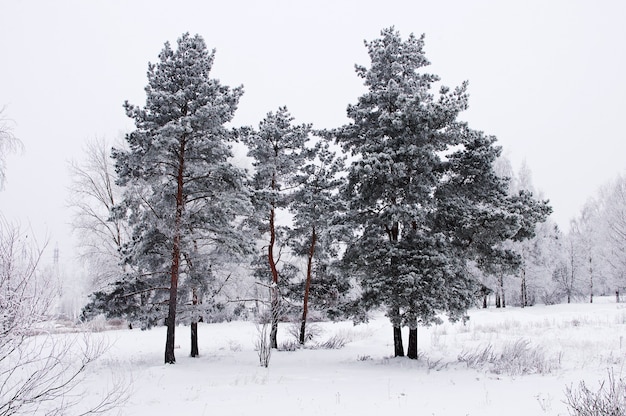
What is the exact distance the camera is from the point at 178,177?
14086 millimetres

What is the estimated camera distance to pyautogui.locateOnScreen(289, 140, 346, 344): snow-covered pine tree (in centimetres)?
1795

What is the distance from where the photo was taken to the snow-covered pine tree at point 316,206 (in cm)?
1795

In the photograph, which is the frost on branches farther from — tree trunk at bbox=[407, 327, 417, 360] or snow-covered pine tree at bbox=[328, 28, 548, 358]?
tree trunk at bbox=[407, 327, 417, 360]

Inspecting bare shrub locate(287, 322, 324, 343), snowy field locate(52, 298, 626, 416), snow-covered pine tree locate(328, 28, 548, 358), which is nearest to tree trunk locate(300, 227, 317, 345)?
bare shrub locate(287, 322, 324, 343)

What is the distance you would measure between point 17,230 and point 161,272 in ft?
32.2

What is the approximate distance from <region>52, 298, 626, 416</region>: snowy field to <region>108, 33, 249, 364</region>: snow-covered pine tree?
2.41 m

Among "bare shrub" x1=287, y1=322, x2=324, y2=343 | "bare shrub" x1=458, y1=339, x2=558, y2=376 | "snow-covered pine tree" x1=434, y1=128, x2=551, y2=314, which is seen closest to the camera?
"bare shrub" x1=458, y1=339, x2=558, y2=376

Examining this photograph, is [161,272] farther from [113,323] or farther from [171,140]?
[113,323]

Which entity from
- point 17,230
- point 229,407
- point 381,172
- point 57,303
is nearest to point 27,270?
point 17,230

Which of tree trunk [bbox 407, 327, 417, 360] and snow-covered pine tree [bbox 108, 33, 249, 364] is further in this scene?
tree trunk [bbox 407, 327, 417, 360]

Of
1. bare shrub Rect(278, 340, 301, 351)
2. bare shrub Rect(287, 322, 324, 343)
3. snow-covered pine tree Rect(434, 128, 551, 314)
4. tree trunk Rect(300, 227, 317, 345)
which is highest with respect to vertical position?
snow-covered pine tree Rect(434, 128, 551, 314)

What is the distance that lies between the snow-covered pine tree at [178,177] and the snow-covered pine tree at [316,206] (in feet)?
13.8

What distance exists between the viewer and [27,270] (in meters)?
4.84

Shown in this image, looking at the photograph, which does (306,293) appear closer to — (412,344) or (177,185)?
(412,344)
